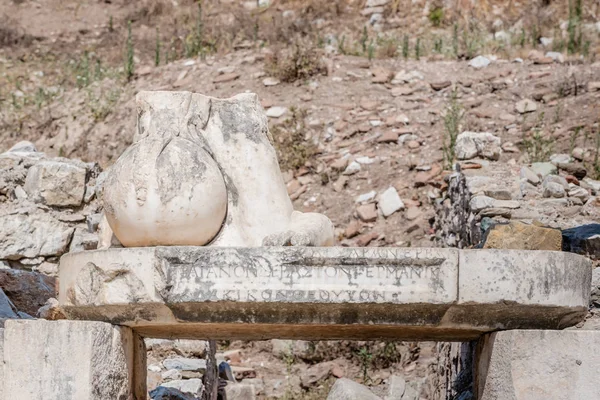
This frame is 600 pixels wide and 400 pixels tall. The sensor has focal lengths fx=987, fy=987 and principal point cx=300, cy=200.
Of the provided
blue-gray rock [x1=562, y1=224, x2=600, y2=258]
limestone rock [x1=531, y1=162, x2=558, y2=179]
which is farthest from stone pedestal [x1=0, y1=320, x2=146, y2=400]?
limestone rock [x1=531, y1=162, x2=558, y2=179]

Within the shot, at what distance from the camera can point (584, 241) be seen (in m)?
7.20

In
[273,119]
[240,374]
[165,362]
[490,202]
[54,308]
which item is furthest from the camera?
[273,119]

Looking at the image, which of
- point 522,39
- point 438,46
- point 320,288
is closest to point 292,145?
point 438,46

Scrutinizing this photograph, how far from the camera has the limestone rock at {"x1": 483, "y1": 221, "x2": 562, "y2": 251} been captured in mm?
6023

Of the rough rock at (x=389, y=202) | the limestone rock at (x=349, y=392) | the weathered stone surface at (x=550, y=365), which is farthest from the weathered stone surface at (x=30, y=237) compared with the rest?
the weathered stone surface at (x=550, y=365)

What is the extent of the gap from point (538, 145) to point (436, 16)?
5.34m

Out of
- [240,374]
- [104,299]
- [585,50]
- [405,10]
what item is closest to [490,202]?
[240,374]

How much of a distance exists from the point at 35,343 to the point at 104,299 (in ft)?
1.11

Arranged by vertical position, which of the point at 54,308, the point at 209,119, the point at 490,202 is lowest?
the point at 490,202

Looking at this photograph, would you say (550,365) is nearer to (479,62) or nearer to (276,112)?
(276,112)

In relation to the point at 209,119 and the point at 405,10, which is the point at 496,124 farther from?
the point at 209,119

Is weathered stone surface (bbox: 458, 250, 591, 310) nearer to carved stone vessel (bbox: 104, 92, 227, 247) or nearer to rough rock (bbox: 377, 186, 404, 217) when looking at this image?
carved stone vessel (bbox: 104, 92, 227, 247)

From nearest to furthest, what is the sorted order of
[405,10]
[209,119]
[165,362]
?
1. [209,119]
2. [165,362]
3. [405,10]

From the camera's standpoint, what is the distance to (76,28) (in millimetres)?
15812
